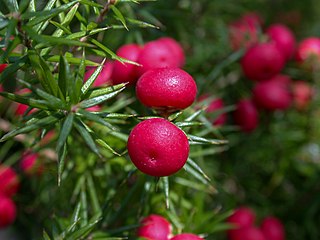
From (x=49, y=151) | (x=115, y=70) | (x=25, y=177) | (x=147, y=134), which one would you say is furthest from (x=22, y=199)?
(x=147, y=134)

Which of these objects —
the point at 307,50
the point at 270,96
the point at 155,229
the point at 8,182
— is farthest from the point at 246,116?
the point at 8,182

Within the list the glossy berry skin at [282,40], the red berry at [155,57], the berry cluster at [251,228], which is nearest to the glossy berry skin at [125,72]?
the red berry at [155,57]

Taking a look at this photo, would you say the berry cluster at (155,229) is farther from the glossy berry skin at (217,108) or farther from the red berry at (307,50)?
the red berry at (307,50)

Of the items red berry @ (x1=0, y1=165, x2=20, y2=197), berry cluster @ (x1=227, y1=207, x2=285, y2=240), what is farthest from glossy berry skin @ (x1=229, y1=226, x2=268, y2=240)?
red berry @ (x1=0, y1=165, x2=20, y2=197)

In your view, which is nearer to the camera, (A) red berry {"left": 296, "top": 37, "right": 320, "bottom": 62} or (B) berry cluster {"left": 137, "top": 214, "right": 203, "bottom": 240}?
(B) berry cluster {"left": 137, "top": 214, "right": 203, "bottom": 240}

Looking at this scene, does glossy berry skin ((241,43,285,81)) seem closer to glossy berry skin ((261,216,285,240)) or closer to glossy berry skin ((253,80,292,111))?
glossy berry skin ((253,80,292,111))

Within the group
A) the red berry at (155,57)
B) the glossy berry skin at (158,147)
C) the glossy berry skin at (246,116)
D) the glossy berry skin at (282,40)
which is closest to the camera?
the glossy berry skin at (158,147)
